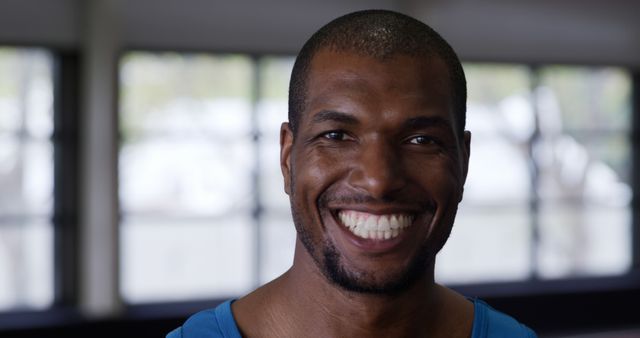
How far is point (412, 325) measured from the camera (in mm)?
1070

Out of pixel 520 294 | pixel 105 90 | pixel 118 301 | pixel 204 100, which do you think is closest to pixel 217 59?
pixel 204 100

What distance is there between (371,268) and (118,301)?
393 centimetres

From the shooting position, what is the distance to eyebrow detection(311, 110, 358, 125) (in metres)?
0.99

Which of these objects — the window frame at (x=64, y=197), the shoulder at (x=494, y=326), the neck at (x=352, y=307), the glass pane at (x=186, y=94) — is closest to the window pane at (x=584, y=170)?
the glass pane at (x=186, y=94)

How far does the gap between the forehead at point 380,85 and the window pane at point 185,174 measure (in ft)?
12.6

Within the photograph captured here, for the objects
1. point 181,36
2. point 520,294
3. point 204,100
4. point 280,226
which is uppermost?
point 181,36

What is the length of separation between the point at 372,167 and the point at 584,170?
5213 mm

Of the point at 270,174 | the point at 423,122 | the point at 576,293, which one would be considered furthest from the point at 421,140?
the point at 576,293

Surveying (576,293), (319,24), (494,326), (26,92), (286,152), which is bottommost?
(576,293)

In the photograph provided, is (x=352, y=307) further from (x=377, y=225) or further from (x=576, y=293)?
(x=576, y=293)

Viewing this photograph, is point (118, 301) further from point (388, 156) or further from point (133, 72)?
point (388, 156)

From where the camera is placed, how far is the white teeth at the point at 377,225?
3.19 ft

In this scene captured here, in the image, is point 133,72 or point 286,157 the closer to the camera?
point 286,157

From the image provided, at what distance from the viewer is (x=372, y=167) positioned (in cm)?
96
